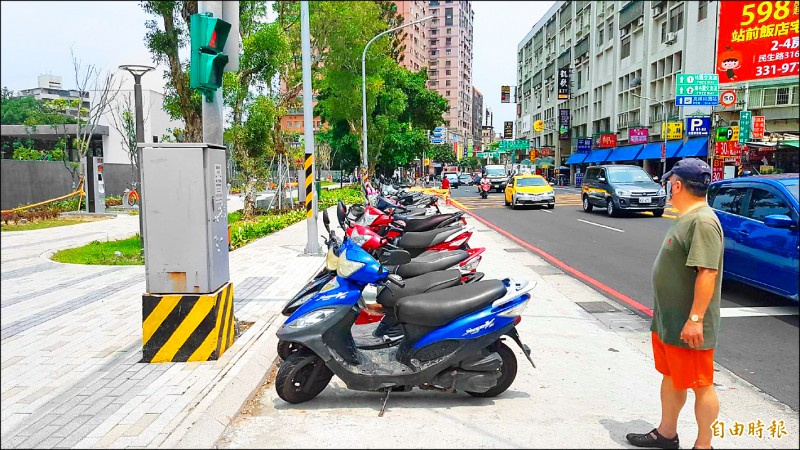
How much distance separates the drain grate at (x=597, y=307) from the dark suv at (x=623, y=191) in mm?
11890

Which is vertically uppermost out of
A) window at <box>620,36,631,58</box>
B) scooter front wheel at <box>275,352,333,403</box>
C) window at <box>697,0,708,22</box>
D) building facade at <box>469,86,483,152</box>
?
building facade at <box>469,86,483,152</box>

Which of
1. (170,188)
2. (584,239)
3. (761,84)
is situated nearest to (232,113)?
(584,239)

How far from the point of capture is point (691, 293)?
3152 millimetres

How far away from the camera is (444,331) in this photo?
415cm

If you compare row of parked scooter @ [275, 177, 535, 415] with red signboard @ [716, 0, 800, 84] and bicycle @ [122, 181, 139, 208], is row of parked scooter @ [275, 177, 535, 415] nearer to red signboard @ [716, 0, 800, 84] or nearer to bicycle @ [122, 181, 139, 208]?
red signboard @ [716, 0, 800, 84]

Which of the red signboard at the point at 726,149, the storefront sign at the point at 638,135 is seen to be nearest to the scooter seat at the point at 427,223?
the red signboard at the point at 726,149

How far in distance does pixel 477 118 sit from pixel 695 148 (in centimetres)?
13442

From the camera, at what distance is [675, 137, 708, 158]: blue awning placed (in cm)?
3338

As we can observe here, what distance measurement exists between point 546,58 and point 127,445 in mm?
19122

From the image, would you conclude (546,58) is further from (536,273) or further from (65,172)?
(65,172)

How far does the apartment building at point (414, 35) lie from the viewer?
93000 millimetres

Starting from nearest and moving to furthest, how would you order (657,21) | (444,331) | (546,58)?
(444,331), (657,21), (546,58)

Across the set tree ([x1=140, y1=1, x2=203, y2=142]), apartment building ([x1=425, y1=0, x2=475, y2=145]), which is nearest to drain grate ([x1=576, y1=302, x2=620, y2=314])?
tree ([x1=140, y1=1, x2=203, y2=142])

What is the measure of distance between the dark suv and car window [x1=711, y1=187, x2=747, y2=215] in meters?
10.2
